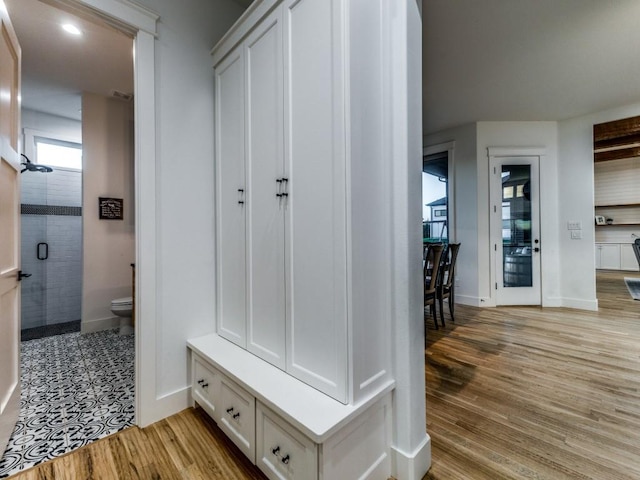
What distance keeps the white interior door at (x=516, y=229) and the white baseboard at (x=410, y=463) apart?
3925mm

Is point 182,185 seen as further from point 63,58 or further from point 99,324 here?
point 99,324

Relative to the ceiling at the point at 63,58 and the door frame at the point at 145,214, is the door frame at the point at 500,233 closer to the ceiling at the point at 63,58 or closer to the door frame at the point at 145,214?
the door frame at the point at 145,214

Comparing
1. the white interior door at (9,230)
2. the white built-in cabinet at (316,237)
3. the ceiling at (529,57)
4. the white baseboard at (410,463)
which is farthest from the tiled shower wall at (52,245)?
the ceiling at (529,57)

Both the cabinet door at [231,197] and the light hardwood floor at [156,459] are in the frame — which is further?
the cabinet door at [231,197]

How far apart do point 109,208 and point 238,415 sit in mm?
3472

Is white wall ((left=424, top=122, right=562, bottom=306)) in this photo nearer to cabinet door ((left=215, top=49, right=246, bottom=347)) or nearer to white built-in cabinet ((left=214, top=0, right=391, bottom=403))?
white built-in cabinet ((left=214, top=0, right=391, bottom=403))

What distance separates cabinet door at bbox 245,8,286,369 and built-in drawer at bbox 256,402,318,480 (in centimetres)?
27

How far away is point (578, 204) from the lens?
14.1 ft

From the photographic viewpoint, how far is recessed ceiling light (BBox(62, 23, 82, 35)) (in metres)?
2.47

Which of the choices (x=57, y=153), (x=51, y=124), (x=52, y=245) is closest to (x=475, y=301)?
(x=52, y=245)

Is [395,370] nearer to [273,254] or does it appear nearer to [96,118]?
[273,254]

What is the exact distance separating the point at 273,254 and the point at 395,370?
866 mm

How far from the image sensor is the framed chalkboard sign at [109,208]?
3.65 metres

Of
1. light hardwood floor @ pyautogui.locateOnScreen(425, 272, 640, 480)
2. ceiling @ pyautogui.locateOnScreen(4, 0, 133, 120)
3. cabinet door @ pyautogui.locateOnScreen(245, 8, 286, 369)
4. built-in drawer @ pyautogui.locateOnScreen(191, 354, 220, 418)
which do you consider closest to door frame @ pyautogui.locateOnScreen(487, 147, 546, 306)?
light hardwood floor @ pyautogui.locateOnScreen(425, 272, 640, 480)
